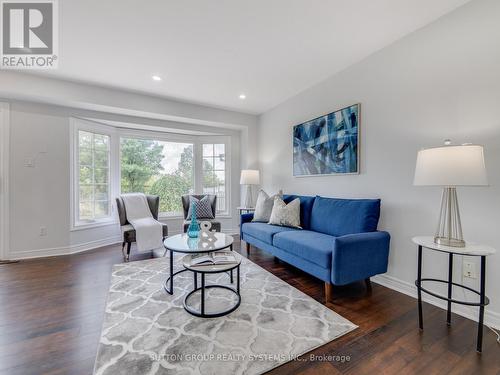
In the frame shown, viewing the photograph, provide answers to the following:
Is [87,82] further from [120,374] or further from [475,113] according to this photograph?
[475,113]

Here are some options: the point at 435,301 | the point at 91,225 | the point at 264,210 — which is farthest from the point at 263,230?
the point at 91,225

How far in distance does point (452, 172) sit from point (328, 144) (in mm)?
1689

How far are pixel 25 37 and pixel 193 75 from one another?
171cm

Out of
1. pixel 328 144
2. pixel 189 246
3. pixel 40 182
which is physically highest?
pixel 328 144

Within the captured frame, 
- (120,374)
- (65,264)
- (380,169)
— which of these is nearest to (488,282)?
(380,169)

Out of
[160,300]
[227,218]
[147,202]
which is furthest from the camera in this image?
[227,218]

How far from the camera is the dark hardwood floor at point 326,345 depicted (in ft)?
4.51

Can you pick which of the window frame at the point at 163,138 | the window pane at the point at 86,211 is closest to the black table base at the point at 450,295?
the window frame at the point at 163,138

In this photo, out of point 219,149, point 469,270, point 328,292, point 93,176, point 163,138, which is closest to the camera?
point 469,270

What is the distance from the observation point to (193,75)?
3109 mm

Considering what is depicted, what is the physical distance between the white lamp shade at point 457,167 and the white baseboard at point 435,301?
1106 mm

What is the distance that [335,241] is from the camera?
199cm

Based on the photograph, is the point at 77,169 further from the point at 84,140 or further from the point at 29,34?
the point at 29,34

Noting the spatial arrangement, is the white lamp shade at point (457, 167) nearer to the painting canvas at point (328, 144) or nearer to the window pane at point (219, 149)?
the painting canvas at point (328, 144)
